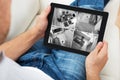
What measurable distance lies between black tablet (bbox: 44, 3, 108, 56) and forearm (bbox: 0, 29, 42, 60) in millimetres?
122

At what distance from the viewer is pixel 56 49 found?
3.66 ft

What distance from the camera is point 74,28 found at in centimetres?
105

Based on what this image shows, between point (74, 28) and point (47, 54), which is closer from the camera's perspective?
point (74, 28)

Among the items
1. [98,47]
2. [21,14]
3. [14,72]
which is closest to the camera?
[14,72]

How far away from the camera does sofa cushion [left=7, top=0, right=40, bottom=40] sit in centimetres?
121

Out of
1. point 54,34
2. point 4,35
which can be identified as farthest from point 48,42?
point 4,35

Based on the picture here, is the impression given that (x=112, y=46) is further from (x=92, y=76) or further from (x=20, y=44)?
(x=20, y=44)

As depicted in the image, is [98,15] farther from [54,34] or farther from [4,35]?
[4,35]

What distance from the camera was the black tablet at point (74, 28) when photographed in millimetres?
1021

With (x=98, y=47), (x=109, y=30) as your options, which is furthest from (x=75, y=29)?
(x=109, y=30)

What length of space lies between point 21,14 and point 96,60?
0.43m

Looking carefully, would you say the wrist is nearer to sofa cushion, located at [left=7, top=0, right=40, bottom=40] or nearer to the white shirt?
the white shirt

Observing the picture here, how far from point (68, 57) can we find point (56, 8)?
203 millimetres

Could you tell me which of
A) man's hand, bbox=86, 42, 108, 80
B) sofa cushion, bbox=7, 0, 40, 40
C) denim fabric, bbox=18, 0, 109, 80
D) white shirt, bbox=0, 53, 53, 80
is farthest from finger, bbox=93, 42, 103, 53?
sofa cushion, bbox=7, 0, 40, 40
